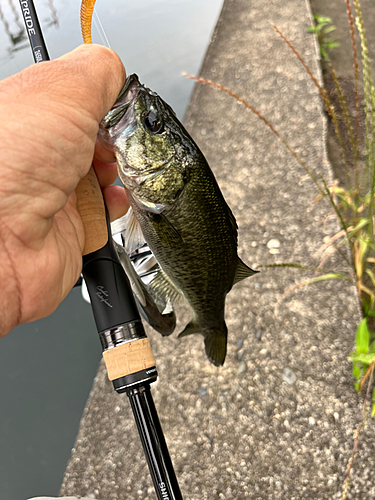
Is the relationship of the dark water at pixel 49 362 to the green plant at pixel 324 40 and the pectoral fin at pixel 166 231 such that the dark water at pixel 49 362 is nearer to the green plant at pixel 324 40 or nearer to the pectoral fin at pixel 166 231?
the pectoral fin at pixel 166 231

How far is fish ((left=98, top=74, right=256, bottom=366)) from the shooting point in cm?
113

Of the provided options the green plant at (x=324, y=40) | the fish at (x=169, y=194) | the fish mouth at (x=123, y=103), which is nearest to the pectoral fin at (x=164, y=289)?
the fish at (x=169, y=194)

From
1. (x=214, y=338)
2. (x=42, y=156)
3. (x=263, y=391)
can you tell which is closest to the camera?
(x=42, y=156)

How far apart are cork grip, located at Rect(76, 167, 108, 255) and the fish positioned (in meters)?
0.10

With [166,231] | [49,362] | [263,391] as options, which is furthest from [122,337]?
[49,362]

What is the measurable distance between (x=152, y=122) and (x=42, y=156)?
0.41 meters

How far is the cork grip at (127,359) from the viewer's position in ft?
3.25

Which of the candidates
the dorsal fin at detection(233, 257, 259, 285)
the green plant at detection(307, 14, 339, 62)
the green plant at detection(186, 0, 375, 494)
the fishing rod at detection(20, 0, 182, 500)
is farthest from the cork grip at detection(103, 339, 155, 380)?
the green plant at detection(307, 14, 339, 62)

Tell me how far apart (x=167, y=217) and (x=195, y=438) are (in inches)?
55.9

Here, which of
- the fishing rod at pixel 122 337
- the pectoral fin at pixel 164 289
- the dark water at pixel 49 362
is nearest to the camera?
the fishing rod at pixel 122 337

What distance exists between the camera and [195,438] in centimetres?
205

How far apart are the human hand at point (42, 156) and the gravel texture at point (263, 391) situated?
1.42m

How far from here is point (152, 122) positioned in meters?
1.15

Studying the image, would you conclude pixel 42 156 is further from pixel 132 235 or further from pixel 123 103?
pixel 132 235
